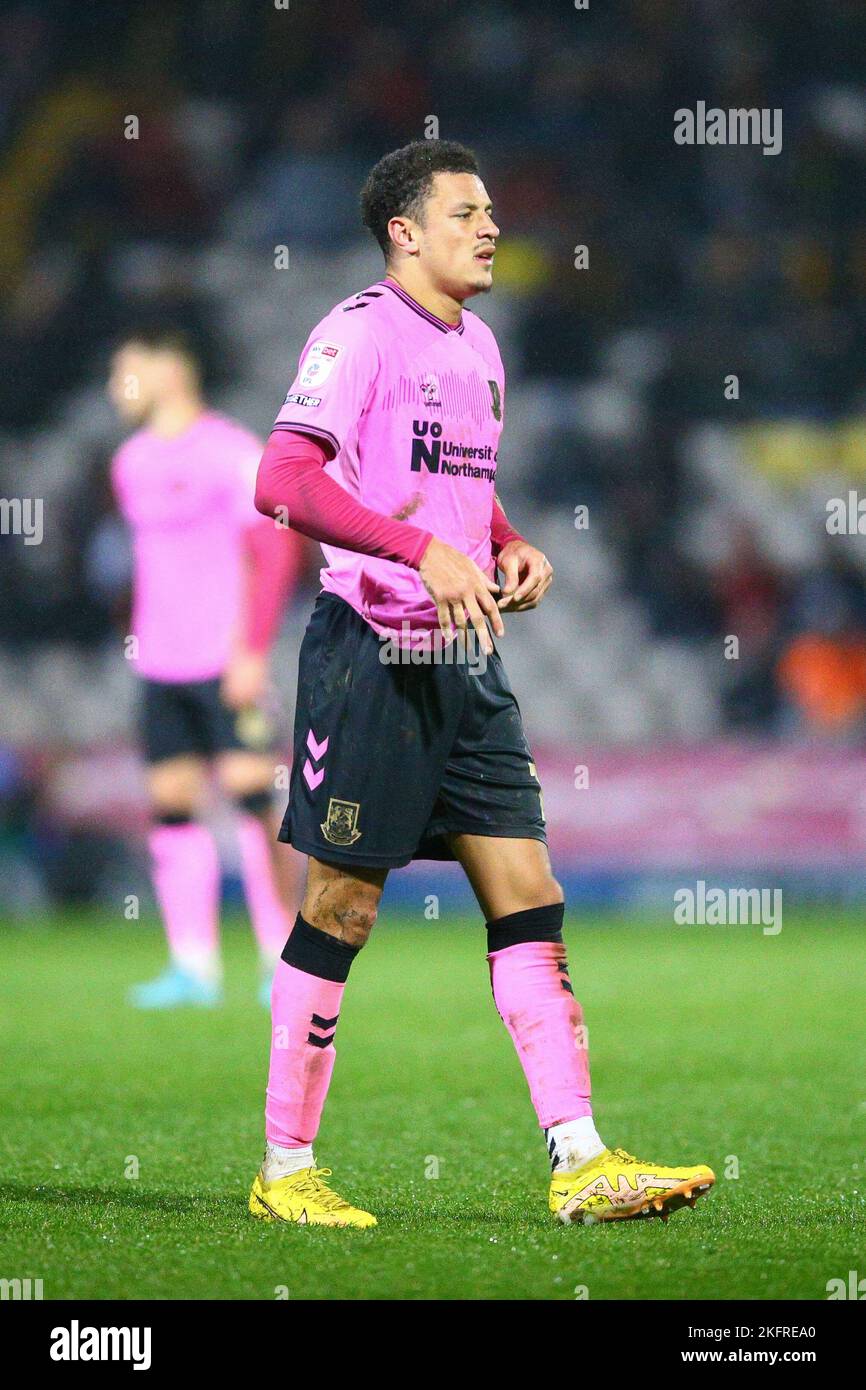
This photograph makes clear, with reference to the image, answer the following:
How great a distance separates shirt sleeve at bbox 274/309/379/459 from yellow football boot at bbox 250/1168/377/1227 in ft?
4.04

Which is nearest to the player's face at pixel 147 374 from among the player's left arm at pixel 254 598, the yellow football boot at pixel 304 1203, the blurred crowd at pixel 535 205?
the player's left arm at pixel 254 598

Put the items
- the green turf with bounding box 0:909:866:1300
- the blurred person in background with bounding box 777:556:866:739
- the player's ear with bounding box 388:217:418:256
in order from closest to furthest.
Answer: the green turf with bounding box 0:909:866:1300 < the player's ear with bounding box 388:217:418:256 < the blurred person in background with bounding box 777:556:866:739

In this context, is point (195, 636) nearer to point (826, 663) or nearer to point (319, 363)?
point (319, 363)

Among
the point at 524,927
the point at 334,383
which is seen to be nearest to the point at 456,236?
the point at 334,383

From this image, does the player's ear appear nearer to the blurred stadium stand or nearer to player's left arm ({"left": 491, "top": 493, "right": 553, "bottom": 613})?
player's left arm ({"left": 491, "top": 493, "right": 553, "bottom": 613})

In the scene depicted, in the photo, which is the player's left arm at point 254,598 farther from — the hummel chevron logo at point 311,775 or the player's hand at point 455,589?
the player's hand at point 455,589

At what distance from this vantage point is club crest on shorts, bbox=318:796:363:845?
3.21 metres

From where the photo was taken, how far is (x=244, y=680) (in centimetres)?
678

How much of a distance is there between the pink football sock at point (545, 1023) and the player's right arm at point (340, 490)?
56 cm

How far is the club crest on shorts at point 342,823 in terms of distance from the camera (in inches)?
126

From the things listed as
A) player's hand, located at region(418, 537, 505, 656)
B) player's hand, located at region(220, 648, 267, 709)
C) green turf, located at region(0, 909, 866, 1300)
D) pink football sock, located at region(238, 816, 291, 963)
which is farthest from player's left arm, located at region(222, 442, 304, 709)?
player's hand, located at region(418, 537, 505, 656)

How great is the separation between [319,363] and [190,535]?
12.7 ft
